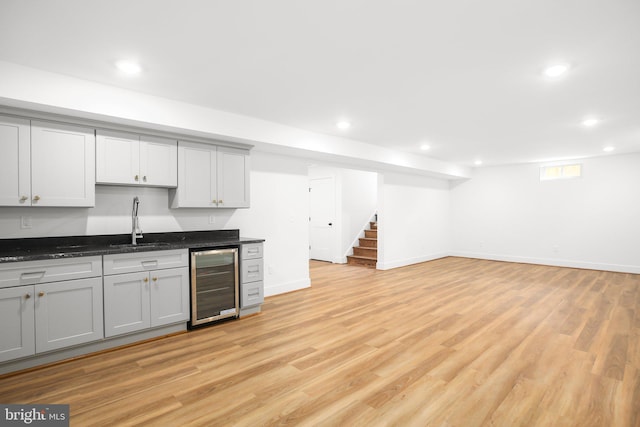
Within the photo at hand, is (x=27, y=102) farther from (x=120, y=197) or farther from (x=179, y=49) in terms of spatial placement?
(x=179, y=49)

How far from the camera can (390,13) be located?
2062 mm

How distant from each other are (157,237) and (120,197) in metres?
0.59

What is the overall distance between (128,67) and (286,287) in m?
3.69

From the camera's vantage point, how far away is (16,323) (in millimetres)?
2643

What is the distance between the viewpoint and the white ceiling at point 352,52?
204cm

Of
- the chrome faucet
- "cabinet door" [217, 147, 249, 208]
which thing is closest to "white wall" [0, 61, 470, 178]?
"cabinet door" [217, 147, 249, 208]

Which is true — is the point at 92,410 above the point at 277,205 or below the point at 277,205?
below

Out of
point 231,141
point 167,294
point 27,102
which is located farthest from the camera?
point 231,141

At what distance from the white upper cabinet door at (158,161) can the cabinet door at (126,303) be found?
3.42ft

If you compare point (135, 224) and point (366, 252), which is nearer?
point (135, 224)

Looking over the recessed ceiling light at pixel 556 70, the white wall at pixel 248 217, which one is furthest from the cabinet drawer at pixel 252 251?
the recessed ceiling light at pixel 556 70

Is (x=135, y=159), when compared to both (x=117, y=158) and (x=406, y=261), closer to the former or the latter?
(x=117, y=158)

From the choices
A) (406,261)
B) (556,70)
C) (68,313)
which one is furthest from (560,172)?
(68,313)

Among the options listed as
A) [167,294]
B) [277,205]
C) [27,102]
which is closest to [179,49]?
[27,102]
